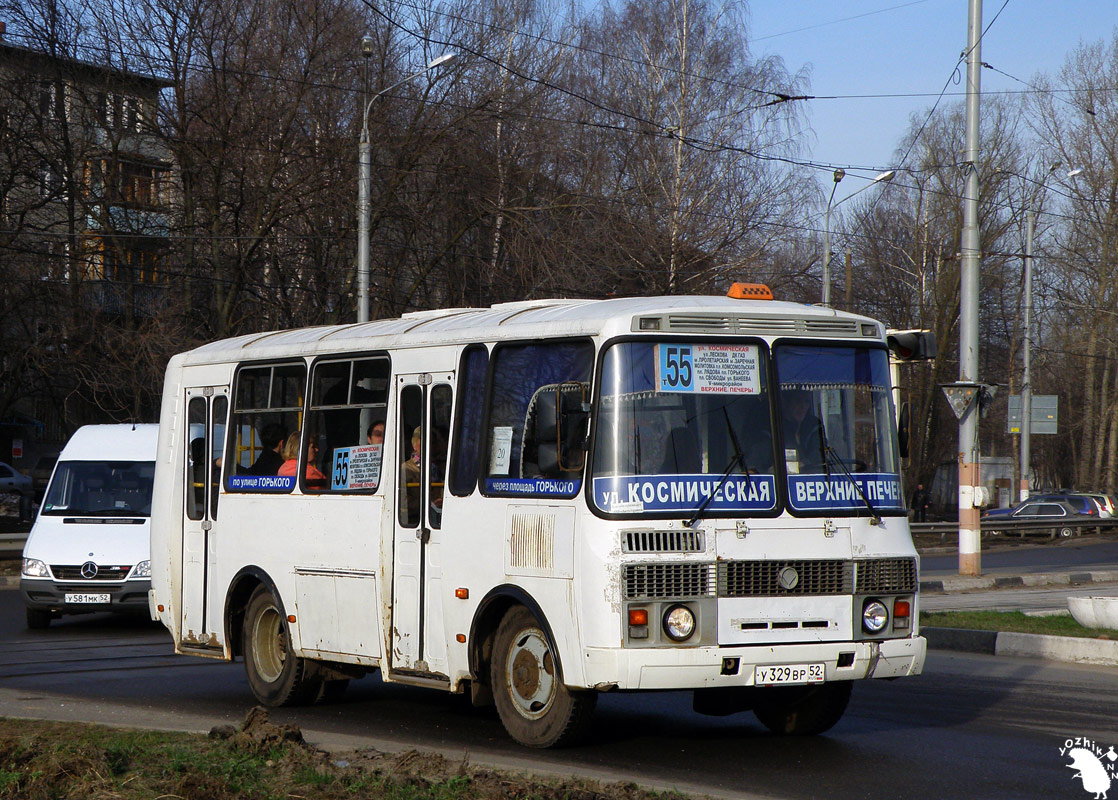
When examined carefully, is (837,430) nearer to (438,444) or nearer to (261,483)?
(438,444)

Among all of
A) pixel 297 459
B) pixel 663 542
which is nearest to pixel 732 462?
pixel 663 542

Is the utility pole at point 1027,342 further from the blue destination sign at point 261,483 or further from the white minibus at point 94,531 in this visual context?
the blue destination sign at point 261,483

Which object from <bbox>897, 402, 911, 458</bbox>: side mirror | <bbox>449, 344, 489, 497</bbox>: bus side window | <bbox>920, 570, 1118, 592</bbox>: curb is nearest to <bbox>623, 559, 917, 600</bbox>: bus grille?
<bbox>897, 402, 911, 458</bbox>: side mirror

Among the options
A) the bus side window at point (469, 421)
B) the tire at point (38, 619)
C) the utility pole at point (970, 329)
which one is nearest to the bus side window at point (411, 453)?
the bus side window at point (469, 421)

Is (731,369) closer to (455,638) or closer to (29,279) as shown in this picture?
(455,638)

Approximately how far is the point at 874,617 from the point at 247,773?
11.7ft

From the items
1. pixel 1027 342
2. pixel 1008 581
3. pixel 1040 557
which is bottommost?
pixel 1040 557

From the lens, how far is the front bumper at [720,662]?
7.39 metres

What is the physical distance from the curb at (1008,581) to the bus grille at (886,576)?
13858mm

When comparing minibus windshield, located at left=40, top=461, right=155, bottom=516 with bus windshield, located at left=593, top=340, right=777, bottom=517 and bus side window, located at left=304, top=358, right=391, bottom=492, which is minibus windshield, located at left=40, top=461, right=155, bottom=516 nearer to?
bus side window, located at left=304, top=358, right=391, bottom=492

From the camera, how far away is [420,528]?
29.2 feet

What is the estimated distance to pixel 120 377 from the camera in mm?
27031

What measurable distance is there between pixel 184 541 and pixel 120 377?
16.8 metres

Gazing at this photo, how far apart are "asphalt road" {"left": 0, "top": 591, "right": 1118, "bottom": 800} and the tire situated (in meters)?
2.82
